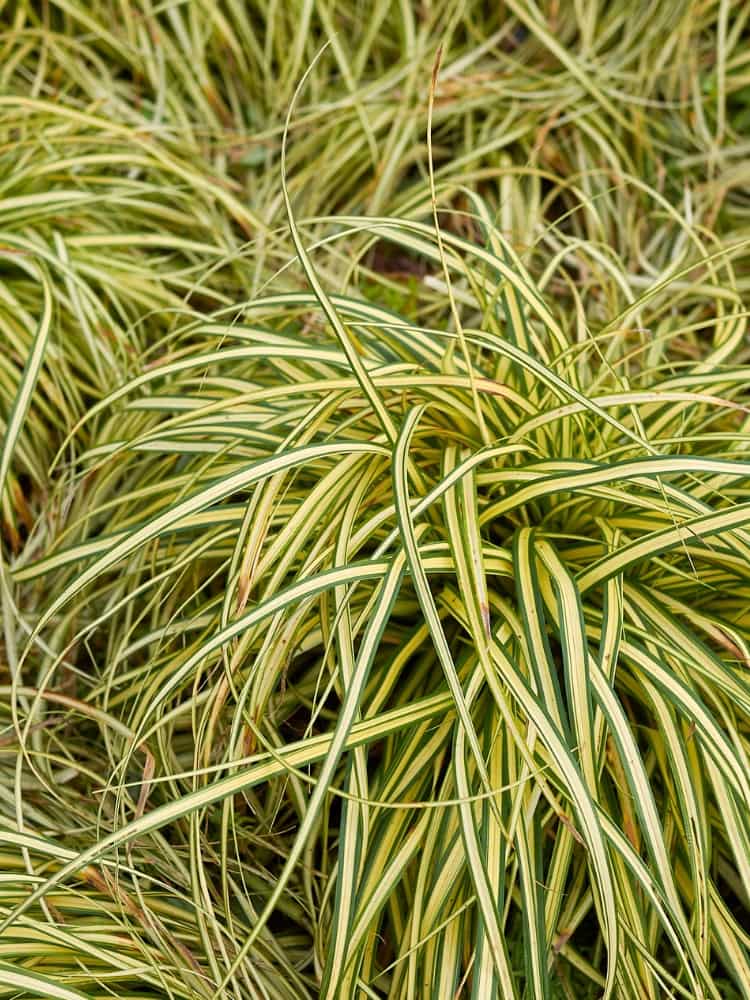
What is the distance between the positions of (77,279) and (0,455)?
44 centimetres

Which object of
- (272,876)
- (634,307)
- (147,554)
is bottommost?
(272,876)

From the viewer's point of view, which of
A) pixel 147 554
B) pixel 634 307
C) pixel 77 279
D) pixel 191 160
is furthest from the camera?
pixel 191 160

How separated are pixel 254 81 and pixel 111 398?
1.20 m

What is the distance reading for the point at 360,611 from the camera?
1.30 meters

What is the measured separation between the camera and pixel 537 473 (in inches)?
46.8

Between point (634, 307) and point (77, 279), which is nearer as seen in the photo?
point (634, 307)

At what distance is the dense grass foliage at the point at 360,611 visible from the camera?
107 cm

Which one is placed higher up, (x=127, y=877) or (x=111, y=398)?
(x=111, y=398)

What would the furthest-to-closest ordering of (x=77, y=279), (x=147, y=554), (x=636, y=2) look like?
(x=636, y=2) → (x=77, y=279) → (x=147, y=554)

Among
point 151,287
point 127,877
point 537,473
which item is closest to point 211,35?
point 151,287

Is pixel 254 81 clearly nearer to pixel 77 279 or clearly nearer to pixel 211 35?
pixel 211 35

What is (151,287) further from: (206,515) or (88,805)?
(88,805)

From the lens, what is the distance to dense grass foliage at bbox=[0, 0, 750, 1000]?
1.07 m

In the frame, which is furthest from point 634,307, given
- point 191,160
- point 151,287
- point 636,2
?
point 636,2
